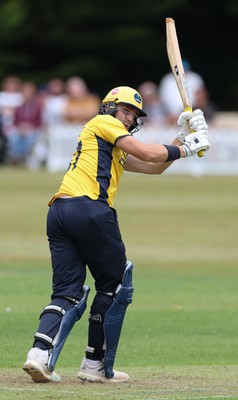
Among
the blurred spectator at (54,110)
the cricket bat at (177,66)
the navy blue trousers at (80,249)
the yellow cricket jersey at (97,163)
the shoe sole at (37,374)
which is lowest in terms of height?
the shoe sole at (37,374)

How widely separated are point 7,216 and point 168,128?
252 inches

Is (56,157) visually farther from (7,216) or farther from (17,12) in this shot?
(17,12)

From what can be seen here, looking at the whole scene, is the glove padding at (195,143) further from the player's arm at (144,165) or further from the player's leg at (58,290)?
the player's leg at (58,290)

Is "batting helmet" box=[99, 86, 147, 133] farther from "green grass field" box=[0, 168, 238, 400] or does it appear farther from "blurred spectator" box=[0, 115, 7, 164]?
"blurred spectator" box=[0, 115, 7, 164]

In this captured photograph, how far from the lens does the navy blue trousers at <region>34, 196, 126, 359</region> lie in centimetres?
745

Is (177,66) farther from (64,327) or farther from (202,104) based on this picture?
(202,104)

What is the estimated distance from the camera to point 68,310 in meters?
7.45

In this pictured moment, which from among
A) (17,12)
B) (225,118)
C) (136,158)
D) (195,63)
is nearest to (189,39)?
(195,63)

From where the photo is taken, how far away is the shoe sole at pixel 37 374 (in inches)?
283

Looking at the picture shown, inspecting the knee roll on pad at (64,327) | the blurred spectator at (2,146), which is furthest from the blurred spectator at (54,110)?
the knee roll on pad at (64,327)

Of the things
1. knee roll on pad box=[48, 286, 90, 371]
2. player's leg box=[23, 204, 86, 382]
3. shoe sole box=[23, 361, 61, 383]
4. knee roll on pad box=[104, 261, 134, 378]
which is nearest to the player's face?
player's leg box=[23, 204, 86, 382]

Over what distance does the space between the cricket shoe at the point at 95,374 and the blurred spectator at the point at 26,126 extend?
18325mm

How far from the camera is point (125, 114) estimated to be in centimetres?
773

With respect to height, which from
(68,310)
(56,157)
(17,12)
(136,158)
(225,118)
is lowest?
(68,310)
